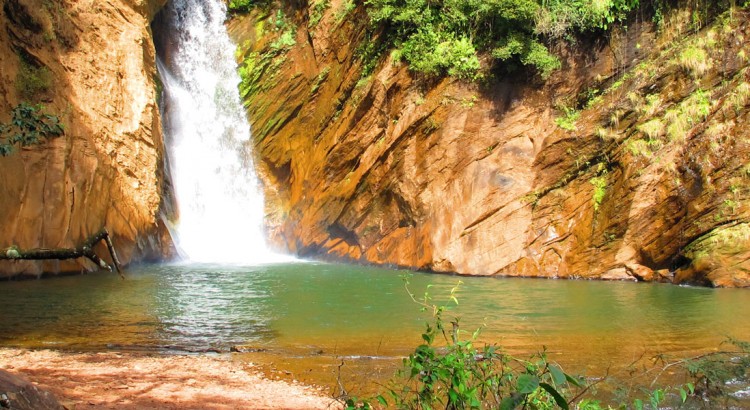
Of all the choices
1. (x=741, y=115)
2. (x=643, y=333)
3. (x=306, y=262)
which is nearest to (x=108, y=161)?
(x=306, y=262)

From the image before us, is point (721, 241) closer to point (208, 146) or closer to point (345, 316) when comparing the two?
point (345, 316)

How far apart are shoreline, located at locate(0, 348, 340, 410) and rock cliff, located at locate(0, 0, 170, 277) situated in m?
7.95

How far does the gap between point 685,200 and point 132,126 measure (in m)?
15.4

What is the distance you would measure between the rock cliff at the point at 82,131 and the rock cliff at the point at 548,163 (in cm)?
607

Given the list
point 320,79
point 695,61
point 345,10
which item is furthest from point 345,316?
point 345,10

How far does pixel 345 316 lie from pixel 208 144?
599 inches

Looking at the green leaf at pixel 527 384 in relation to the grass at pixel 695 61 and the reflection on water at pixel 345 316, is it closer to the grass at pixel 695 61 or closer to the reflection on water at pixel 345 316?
the reflection on water at pixel 345 316

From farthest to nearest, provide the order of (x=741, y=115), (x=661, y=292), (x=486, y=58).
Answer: (x=486, y=58) → (x=741, y=115) → (x=661, y=292)

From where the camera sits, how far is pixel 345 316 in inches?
405

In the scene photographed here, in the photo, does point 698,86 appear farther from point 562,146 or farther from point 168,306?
point 168,306

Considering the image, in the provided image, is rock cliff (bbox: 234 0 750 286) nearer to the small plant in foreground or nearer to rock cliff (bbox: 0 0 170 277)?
rock cliff (bbox: 0 0 170 277)

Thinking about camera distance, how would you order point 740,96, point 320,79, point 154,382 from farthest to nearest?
point 320,79 < point 740,96 < point 154,382

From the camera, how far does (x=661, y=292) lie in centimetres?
1302

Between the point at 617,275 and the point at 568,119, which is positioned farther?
the point at 568,119
